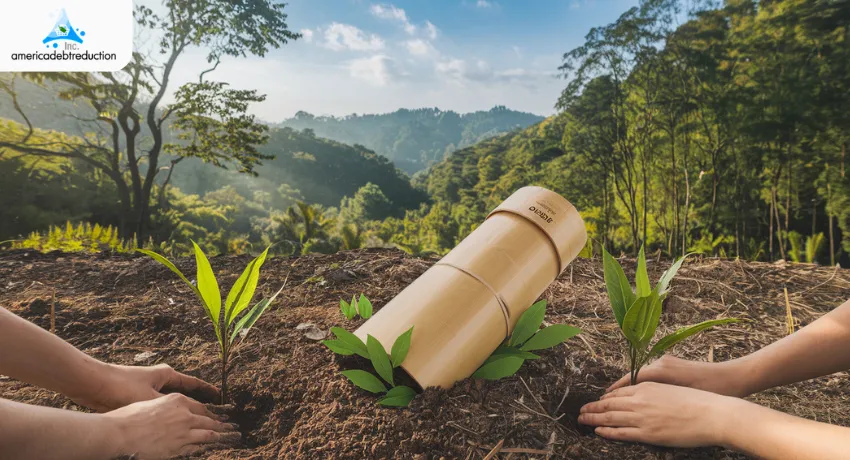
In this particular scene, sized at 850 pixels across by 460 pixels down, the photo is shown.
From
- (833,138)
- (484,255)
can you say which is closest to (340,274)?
(484,255)

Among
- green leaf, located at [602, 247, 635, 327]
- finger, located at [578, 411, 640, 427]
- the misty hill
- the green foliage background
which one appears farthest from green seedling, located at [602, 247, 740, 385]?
the misty hill

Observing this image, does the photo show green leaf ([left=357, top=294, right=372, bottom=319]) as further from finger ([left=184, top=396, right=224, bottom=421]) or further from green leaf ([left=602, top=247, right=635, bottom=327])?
green leaf ([left=602, top=247, right=635, bottom=327])

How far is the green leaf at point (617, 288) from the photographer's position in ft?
3.14

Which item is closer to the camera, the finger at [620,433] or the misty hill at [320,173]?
the finger at [620,433]

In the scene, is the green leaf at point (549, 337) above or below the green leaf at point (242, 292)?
below

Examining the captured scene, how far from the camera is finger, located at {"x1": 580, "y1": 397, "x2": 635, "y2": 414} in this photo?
876 mm

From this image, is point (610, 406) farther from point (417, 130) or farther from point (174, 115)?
point (417, 130)

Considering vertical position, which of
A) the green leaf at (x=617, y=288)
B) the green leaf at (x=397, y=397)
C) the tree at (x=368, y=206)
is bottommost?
the tree at (x=368, y=206)

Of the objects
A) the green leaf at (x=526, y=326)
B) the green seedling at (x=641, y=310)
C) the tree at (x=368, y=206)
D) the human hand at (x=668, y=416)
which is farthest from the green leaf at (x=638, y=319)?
the tree at (x=368, y=206)

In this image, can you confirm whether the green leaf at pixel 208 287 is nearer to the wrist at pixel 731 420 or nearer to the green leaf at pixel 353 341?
the green leaf at pixel 353 341

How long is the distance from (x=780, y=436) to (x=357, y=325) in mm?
1005

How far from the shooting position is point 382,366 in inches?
34.0

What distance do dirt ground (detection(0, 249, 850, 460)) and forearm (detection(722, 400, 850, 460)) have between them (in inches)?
3.6

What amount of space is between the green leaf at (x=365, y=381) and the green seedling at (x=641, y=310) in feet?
1.77
